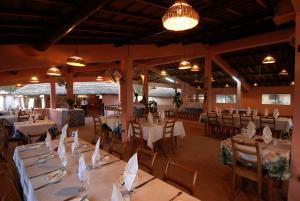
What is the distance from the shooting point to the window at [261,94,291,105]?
14558mm

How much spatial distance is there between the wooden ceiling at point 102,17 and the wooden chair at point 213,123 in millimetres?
3267

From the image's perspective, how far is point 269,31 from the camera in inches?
269

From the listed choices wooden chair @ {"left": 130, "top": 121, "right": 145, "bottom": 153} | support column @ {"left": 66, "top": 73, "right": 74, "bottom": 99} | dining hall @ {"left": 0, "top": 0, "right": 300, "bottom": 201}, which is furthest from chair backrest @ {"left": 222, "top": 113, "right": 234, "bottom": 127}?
support column @ {"left": 66, "top": 73, "right": 74, "bottom": 99}

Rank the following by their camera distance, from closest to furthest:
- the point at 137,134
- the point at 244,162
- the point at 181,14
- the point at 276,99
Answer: the point at 181,14 → the point at 244,162 → the point at 137,134 → the point at 276,99

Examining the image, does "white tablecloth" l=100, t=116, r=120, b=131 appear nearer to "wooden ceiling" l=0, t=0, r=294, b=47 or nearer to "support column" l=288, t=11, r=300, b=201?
"wooden ceiling" l=0, t=0, r=294, b=47

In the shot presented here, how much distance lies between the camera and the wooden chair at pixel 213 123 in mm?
7398

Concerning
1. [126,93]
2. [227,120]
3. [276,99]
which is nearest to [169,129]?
[126,93]

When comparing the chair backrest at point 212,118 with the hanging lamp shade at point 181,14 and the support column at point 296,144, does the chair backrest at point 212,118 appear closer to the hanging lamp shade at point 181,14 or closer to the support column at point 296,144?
the support column at point 296,144

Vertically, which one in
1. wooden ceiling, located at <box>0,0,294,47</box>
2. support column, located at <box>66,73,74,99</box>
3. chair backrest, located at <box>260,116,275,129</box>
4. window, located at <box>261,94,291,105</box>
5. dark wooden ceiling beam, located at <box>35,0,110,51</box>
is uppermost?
wooden ceiling, located at <box>0,0,294,47</box>

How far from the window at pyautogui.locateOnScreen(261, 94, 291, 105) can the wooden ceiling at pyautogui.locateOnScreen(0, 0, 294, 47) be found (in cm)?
1118

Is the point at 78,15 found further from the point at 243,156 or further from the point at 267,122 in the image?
the point at 267,122

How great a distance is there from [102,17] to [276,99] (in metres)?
15.7

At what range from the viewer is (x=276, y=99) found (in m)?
15.1

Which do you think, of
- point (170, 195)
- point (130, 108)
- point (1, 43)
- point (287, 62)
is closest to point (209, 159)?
point (130, 108)
